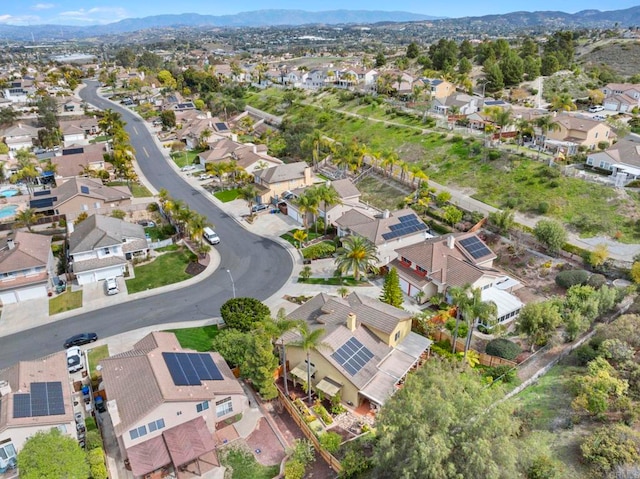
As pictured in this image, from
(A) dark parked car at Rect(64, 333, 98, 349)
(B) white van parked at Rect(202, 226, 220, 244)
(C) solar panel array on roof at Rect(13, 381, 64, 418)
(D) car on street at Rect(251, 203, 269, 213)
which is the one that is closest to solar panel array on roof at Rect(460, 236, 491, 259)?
(B) white van parked at Rect(202, 226, 220, 244)

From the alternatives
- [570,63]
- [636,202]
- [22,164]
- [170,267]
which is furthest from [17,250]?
[570,63]

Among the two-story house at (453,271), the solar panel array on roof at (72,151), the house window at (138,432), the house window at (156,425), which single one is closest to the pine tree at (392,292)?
the two-story house at (453,271)

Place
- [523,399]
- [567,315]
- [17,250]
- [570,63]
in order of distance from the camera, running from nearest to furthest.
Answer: [523,399], [567,315], [17,250], [570,63]

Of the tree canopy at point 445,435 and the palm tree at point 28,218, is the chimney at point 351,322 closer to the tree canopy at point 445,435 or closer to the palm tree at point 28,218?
the tree canopy at point 445,435

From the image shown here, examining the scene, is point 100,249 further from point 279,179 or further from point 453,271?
point 453,271

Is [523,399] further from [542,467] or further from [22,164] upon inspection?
[22,164]

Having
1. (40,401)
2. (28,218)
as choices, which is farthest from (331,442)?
(28,218)

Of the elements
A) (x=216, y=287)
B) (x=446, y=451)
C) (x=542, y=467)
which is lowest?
(x=216, y=287)
